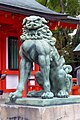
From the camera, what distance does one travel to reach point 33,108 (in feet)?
12.3

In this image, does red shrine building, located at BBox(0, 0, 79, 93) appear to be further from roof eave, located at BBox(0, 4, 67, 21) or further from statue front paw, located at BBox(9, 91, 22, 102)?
statue front paw, located at BBox(9, 91, 22, 102)

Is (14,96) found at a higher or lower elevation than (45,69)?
lower

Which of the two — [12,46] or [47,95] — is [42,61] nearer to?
[47,95]

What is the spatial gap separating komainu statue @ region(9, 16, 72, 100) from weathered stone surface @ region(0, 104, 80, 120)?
179 mm

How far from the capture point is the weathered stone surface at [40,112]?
3725mm

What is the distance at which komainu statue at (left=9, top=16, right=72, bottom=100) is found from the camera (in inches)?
161

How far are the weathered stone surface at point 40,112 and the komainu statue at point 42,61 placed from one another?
18 centimetres

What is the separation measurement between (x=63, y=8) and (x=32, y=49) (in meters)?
17.3

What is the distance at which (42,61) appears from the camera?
408cm

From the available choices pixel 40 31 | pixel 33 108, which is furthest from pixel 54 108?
pixel 40 31

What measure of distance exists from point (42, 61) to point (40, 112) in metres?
0.69

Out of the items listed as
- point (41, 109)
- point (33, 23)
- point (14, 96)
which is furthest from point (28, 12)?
point (41, 109)

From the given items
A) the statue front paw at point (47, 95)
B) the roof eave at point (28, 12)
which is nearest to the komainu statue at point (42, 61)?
the statue front paw at point (47, 95)

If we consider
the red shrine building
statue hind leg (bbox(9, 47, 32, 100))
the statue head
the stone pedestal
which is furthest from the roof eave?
the stone pedestal
